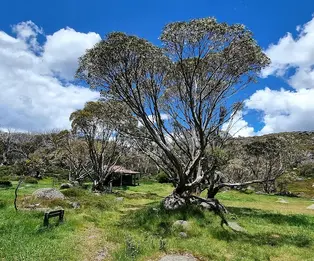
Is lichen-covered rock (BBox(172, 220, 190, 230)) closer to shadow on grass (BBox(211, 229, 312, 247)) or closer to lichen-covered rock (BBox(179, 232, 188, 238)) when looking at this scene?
lichen-covered rock (BBox(179, 232, 188, 238))

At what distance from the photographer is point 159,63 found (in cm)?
2097

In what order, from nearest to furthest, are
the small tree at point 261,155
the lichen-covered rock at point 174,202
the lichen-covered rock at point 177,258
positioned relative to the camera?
the lichen-covered rock at point 177,258, the lichen-covered rock at point 174,202, the small tree at point 261,155

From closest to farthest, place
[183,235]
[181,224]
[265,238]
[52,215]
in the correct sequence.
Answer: [183,235], [52,215], [265,238], [181,224]

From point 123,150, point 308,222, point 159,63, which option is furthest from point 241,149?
point 159,63

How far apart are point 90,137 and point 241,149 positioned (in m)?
22.4

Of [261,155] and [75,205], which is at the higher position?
[261,155]

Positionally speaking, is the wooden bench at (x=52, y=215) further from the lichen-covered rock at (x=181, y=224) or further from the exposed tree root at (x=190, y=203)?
the exposed tree root at (x=190, y=203)

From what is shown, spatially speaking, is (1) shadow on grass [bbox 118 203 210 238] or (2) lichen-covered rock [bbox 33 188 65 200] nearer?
(1) shadow on grass [bbox 118 203 210 238]

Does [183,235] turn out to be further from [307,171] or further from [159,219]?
[307,171]

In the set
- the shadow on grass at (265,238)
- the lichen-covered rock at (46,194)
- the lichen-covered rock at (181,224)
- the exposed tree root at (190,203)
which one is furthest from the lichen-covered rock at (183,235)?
the lichen-covered rock at (46,194)

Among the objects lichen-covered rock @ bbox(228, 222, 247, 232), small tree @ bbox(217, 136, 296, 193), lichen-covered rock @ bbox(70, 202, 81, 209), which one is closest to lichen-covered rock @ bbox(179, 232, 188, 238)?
lichen-covered rock @ bbox(228, 222, 247, 232)

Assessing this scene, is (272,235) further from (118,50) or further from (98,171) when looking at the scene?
(98,171)

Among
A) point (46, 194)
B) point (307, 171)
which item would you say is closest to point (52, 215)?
point (46, 194)

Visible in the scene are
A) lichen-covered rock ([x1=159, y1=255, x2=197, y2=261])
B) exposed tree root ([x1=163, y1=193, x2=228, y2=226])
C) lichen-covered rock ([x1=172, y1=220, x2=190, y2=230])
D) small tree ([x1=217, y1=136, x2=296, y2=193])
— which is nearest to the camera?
lichen-covered rock ([x1=159, y1=255, x2=197, y2=261])
